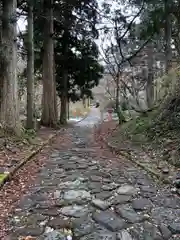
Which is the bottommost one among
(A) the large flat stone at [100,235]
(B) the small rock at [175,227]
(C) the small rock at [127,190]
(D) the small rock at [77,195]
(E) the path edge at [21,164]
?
(C) the small rock at [127,190]

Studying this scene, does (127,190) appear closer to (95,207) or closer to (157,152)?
(95,207)

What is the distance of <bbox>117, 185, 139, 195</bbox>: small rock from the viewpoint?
15.3 feet

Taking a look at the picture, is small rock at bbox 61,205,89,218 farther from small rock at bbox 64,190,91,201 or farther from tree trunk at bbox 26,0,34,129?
tree trunk at bbox 26,0,34,129

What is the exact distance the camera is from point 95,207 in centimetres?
403

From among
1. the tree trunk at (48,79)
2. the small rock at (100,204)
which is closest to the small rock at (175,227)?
the small rock at (100,204)

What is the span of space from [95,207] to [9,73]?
20.5ft

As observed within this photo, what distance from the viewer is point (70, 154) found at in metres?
8.34

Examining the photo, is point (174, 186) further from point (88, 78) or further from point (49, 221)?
point (88, 78)

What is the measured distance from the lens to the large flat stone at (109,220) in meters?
3.40

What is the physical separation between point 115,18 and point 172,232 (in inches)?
509

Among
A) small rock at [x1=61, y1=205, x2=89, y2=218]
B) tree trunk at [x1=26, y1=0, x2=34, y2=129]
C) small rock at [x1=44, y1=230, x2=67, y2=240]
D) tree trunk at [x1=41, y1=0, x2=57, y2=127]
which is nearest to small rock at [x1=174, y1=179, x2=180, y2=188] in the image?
small rock at [x1=61, y1=205, x2=89, y2=218]

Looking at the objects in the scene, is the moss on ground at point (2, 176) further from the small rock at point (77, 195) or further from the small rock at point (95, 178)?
the small rock at point (95, 178)

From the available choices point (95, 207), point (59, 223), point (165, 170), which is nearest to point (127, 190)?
point (95, 207)

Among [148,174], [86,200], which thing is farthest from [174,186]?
[86,200]
